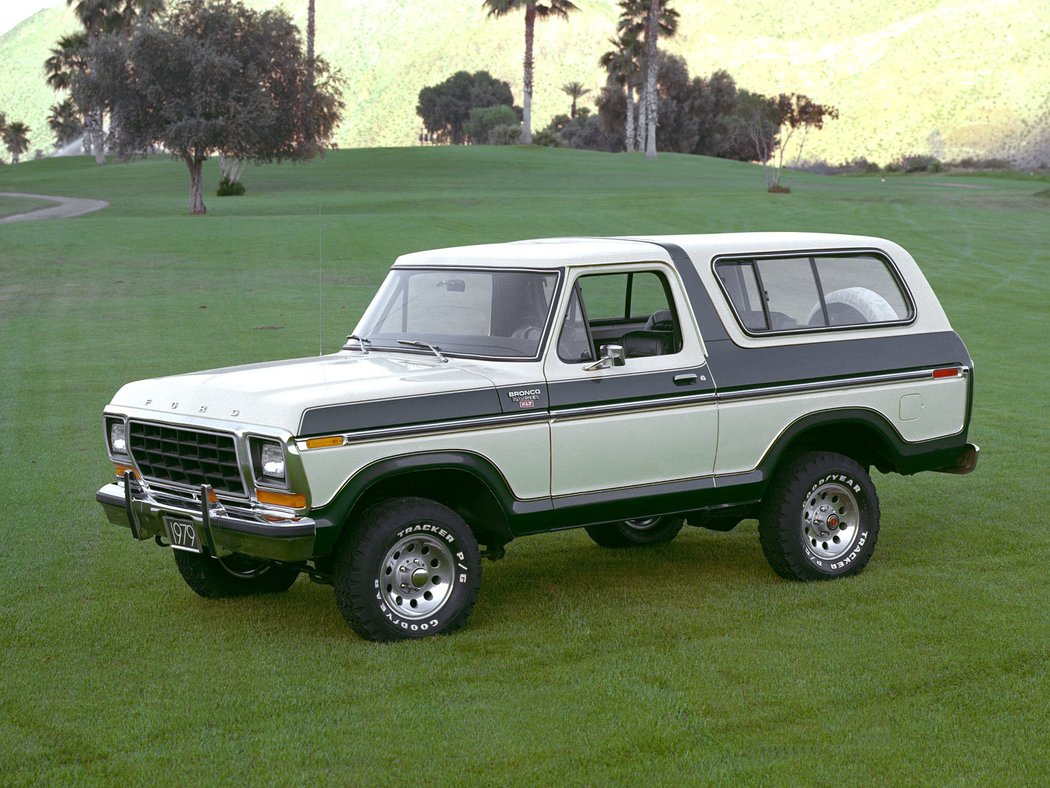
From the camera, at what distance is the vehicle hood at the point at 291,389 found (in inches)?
271

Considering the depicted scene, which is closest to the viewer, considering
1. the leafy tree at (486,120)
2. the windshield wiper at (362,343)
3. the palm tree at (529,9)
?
the windshield wiper at (362,343)

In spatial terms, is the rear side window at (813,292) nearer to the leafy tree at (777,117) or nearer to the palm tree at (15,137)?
the leafy tree at (777,117)

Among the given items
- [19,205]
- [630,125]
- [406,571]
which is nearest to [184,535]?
[406,571]

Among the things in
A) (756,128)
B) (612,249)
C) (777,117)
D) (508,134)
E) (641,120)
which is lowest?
(612,249)

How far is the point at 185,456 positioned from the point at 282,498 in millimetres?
734

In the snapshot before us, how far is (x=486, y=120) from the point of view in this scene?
137 m

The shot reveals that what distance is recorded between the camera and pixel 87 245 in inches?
1521

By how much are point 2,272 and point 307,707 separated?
28.8 m

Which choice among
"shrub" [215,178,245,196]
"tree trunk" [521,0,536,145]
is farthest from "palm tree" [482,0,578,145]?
"shrub" [215,178,245,196]

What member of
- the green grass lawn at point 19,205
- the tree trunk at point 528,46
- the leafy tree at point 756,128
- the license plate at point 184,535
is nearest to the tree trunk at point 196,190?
the green grass lawn at point 19,205

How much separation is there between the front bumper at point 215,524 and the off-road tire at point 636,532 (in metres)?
3.15

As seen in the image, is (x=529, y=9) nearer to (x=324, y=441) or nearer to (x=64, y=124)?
(x=64, y=124)

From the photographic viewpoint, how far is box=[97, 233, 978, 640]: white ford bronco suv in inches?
277

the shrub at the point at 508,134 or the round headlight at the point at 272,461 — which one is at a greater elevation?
the shrub at the point at 508,134
